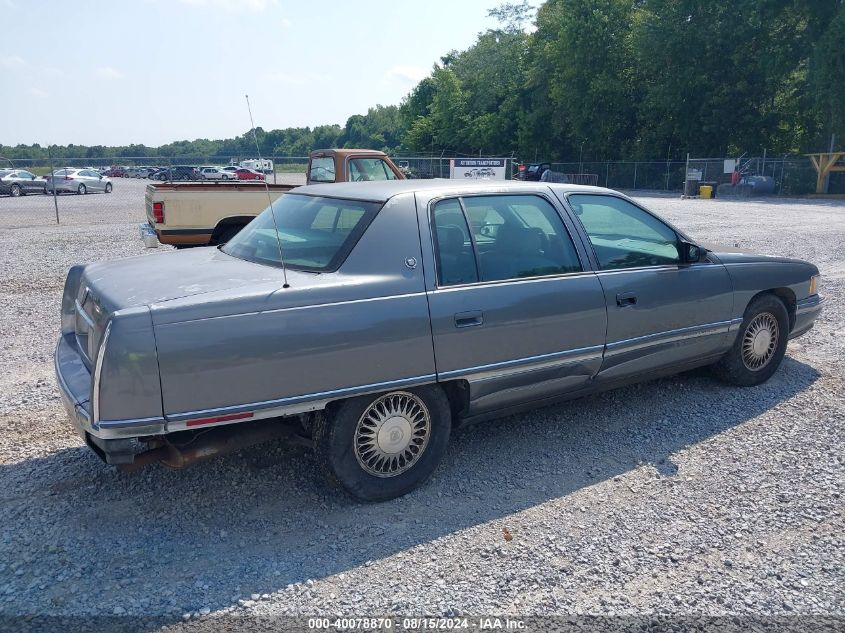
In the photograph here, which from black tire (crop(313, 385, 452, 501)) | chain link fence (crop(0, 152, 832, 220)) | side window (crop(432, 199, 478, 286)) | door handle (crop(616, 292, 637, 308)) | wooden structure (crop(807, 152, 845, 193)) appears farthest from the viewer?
chain link fence (crop(0, 152, 832, 220))

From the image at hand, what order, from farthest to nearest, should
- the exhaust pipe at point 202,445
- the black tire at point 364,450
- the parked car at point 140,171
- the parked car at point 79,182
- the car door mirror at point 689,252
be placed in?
the parked car at point 140,171
the parked car at point 79,182
the car door mirror at point 689,252
the black tire at point 364,450
the exhaust pipe at point 202,445

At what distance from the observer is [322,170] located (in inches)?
500

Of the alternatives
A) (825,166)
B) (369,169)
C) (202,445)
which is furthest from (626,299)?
(825,166)

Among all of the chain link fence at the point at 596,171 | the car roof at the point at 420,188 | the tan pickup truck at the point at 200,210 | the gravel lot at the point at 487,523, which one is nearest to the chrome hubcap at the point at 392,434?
the gravel lot at the point at 487,523

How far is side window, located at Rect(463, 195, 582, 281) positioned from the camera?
4.19 m

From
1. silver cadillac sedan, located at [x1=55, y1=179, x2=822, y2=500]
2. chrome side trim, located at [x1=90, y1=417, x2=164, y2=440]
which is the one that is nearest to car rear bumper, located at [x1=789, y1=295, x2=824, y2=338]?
silver cadillac sedan, located at [x1=55, y1=179, x2=822, y2=500]

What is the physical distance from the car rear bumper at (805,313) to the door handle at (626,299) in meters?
1.96

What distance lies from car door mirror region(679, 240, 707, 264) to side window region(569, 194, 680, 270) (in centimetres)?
4

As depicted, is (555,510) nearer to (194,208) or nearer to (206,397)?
(206,397)

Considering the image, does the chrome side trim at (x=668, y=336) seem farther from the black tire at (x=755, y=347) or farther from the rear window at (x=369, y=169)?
the rear window at (x=369, y=169)

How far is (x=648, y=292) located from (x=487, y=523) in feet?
6.39

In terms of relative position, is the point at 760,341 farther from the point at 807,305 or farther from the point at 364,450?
the point at 364,450

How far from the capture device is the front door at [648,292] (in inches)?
179

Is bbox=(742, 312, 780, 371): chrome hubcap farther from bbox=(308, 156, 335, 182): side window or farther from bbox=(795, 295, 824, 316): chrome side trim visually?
bbox=(308, 156, 335, 182): side window
